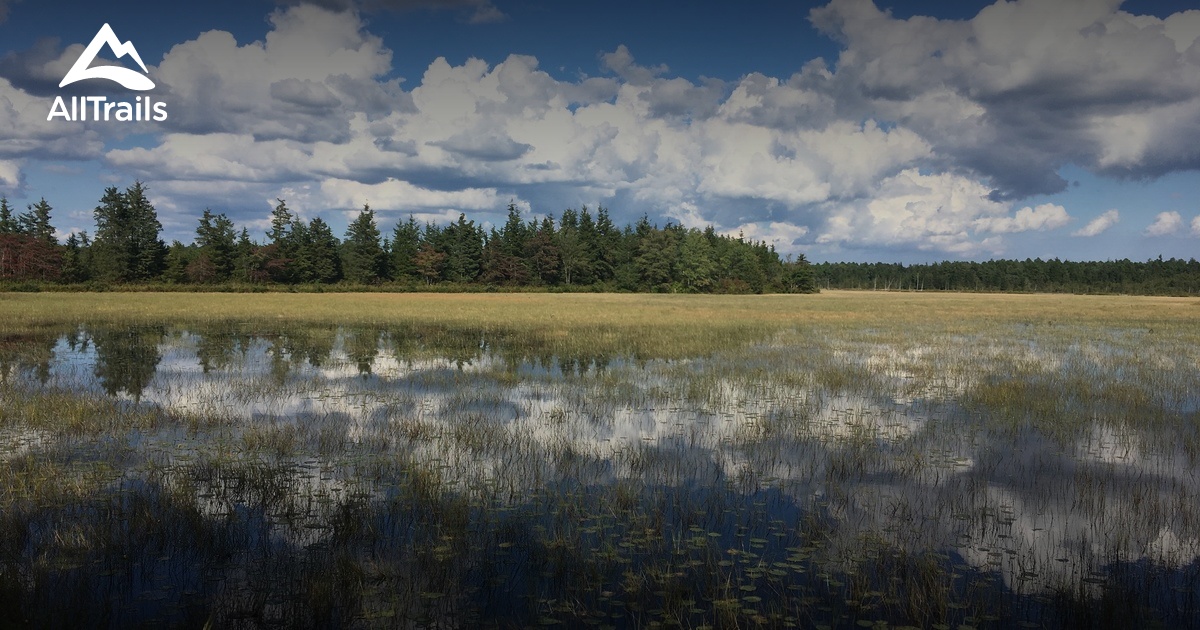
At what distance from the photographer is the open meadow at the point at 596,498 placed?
583 centimetres

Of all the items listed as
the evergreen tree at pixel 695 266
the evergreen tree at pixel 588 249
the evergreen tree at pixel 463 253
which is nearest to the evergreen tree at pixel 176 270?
the evergreen tree at pixel 463 253

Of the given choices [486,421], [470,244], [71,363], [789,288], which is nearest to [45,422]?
[486,421]

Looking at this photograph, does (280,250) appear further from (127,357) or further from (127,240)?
(127,357)

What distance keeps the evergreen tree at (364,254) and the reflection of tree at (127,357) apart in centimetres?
7940

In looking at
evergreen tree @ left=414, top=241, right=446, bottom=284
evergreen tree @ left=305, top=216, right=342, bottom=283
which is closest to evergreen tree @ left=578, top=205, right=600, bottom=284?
evergreen tree @ left=414, top=241, right=446, bottom=284

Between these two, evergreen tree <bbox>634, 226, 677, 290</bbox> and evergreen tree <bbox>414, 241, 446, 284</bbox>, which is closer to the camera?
evergreen tree <bbox>414, 241, 446, 284</bbox>

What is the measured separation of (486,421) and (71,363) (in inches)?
644

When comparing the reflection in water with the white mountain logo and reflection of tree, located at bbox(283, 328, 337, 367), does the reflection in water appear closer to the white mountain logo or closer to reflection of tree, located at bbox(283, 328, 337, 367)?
reflection of tree, located at bbox(283, 328, 337, 367)

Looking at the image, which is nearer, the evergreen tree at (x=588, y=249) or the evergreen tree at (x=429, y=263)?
the evergreen tree at (x=429, y=263)

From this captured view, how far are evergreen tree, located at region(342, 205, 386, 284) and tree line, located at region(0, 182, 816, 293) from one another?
19cm

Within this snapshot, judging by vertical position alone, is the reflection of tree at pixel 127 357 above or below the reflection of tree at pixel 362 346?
above

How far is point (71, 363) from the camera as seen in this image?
Result: 68.1 feet

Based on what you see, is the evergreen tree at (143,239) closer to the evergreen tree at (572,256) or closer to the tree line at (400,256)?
the tree line at (400,256)

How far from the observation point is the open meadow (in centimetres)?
583
